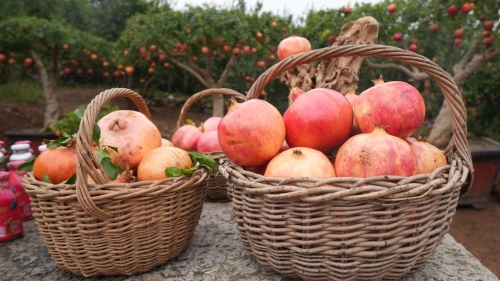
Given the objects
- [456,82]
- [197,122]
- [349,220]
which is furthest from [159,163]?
[197,122]

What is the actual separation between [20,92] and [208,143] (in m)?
8.28

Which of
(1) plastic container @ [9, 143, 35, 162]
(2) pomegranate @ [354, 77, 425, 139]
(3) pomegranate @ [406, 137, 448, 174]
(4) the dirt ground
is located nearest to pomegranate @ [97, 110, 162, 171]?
(1) plastic container @ [9, 143, 35, 162]

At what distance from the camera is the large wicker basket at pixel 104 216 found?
1.02 meters

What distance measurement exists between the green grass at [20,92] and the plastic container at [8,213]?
25.3 ft

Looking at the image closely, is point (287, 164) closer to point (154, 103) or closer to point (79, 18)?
point (154, 103)

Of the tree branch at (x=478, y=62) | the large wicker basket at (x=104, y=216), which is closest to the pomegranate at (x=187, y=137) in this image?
the large wicker basket at (x=104, y=216)

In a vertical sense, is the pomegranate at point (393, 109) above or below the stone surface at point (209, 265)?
above

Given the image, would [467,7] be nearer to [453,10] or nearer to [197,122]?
[453,10]

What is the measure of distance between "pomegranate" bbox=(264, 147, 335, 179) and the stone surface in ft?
1.21

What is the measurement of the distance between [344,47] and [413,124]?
332 mm

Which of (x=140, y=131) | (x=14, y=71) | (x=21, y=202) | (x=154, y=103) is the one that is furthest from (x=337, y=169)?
(x=14, y=71)

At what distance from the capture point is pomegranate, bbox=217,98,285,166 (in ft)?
3.65

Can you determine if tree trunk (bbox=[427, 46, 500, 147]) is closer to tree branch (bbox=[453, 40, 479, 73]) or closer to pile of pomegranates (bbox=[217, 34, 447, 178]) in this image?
tree branch (bbox=[453, 40, 479, 73])

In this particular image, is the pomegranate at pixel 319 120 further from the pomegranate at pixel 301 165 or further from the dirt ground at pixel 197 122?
the dirt ground at pixel 197 122
